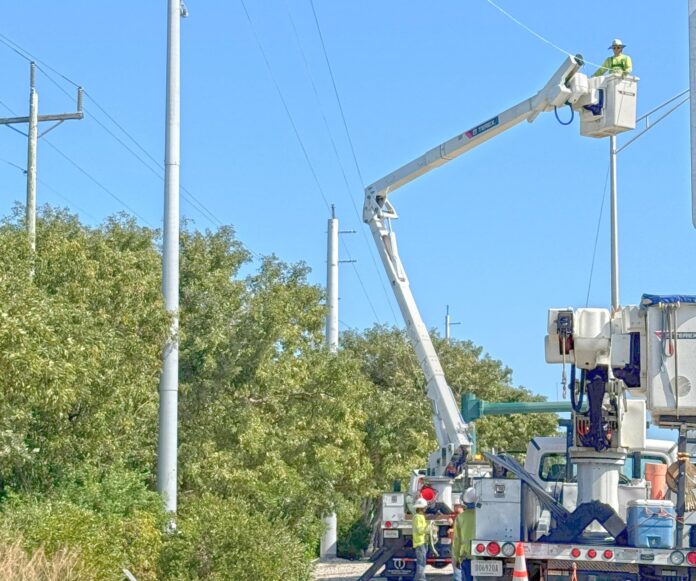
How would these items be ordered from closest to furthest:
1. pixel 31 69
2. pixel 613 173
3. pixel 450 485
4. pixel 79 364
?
pixel 79 364
pixel 450 485
pixel 31 69
pixel 613 173

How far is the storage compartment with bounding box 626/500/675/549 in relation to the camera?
13062mm

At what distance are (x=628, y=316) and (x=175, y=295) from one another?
311 inches

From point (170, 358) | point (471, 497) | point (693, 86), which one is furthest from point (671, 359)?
point (170, 358)

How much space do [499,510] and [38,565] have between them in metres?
4.81

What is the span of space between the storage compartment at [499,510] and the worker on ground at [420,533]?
22.0ft

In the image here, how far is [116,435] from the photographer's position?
18.2 meters

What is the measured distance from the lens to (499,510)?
13.6 meters

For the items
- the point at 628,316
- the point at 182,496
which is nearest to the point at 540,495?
the point at 628,316

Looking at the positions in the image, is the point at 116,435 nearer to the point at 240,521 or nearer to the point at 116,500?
the point at 116,500

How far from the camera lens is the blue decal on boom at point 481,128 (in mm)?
21608

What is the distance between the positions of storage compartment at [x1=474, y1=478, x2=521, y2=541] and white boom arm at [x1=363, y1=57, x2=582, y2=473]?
7.59m

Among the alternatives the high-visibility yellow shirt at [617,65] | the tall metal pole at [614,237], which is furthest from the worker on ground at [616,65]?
the tall metal pole at [614,237]

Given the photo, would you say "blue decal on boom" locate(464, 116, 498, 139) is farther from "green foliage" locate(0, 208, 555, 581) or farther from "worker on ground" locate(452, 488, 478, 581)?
"worker on ground" locate(452, 488, 478, 581)

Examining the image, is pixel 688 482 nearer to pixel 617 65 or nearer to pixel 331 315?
pixel 617 65
